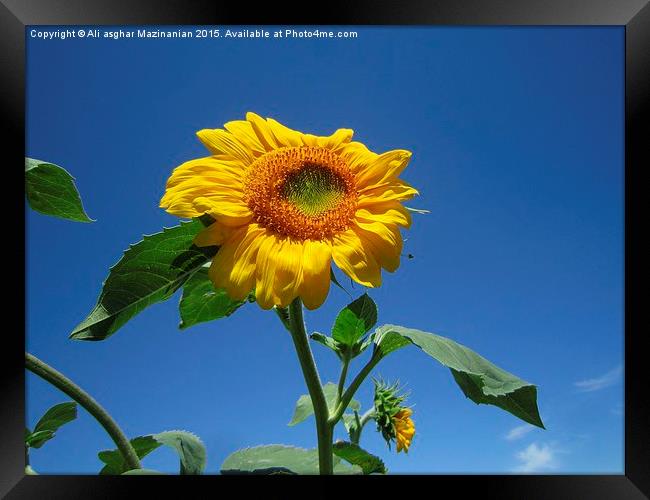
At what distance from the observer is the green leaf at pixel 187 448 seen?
2.69ft

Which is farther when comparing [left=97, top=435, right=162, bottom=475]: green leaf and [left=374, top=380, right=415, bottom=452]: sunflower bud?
[left=374, top=380, right=415, bottom=452]: sunflower bud

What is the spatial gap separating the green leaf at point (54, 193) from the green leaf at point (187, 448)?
1.03ft

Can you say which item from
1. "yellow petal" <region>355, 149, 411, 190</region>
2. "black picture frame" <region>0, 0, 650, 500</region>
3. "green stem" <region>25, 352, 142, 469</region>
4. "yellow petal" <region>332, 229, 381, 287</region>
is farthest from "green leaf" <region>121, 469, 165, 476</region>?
"yellow petal" <region>355, 149, 411, 190</region>

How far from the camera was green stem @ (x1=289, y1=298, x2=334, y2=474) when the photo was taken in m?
0.69

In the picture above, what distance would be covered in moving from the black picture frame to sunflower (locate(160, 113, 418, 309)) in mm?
214

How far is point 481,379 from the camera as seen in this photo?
67cm

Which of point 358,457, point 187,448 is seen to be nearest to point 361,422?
point 358,457

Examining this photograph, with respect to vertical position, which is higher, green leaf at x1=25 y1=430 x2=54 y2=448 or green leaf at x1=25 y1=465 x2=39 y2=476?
green leaf at x1=25 y1=430 x2=54 y2=448

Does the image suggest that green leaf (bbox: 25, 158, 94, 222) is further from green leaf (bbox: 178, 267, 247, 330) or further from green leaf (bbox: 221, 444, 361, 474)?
green leaf (bbox: 221, 444, 361, 474)

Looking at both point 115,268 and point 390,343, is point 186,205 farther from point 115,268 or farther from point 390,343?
point 390,343
